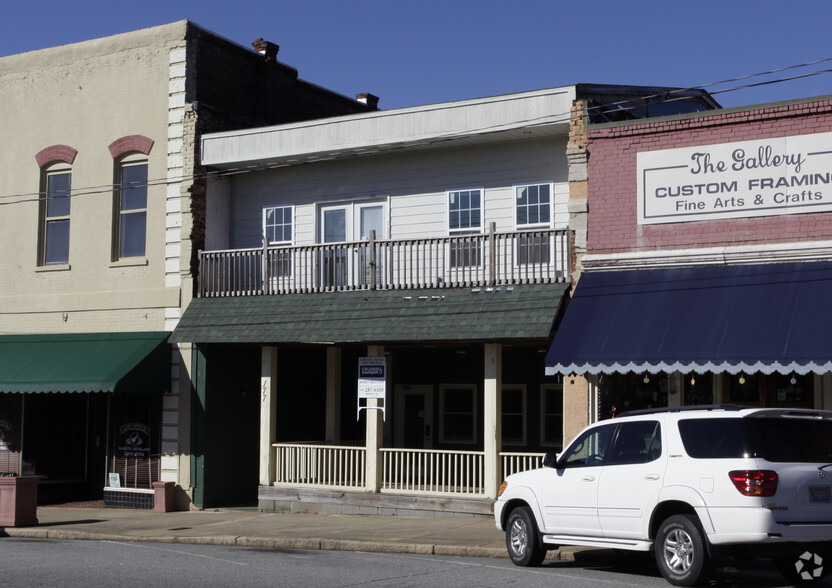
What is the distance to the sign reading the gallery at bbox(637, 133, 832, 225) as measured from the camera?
15766 millimetres

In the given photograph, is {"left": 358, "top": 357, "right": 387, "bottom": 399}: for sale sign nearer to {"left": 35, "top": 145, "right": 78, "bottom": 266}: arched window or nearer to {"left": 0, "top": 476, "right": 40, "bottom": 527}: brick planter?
{"left": 0, "top": 476, "right": 40, "bottom": 527}: brick planter

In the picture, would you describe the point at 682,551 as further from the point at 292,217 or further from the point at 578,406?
the point at 292,217

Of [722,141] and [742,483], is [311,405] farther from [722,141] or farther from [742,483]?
[742,483]

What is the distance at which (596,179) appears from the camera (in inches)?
685

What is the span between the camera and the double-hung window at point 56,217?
22922mm

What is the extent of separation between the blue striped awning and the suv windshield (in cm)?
374

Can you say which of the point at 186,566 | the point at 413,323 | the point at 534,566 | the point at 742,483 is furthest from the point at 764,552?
the point at 413,323

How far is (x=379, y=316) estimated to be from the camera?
18781mm

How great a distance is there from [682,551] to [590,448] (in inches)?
72.8

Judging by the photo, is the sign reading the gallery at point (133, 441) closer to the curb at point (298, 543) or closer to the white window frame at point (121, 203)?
the white window frame at point (121, 203)

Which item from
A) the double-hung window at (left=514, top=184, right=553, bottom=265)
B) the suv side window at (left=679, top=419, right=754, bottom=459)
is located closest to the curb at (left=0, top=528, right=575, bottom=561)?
the suv side window at (left=679, top=419, right=754, bottom=459)

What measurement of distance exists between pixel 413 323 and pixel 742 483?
8.93 metres

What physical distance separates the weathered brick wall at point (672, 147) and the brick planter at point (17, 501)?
10186 millimetres

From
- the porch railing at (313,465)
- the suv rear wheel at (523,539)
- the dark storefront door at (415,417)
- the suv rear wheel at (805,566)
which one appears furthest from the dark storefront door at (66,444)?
the suv rear wheel at (805,566)
